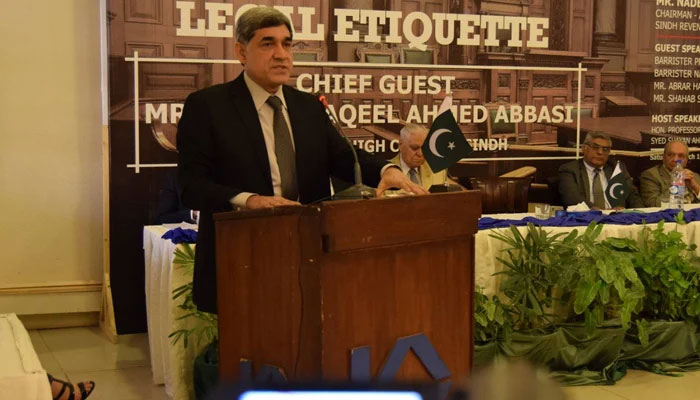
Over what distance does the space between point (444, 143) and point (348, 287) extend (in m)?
0.71

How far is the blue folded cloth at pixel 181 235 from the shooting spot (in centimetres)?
403

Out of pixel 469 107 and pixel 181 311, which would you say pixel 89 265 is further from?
pixel 469 107

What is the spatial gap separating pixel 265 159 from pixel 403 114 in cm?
376

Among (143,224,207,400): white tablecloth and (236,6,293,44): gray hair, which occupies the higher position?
(236,6,293,44): gray hair

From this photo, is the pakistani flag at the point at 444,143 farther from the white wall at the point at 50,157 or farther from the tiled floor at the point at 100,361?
the white wall at the point at 50,157

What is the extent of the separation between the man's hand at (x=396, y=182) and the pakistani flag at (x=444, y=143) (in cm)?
20

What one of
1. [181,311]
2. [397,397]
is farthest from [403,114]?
[397,397]

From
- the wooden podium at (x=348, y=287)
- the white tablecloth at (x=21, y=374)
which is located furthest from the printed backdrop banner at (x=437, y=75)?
the wooden podium at (x=348, y=287)

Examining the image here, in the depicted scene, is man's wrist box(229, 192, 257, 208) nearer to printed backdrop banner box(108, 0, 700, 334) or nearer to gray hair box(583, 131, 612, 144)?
printed backdrop banner box(108, 0, 700, 334)

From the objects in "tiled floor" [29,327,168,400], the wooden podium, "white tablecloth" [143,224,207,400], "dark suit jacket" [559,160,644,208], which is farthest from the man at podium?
"dark suit jacket" [559,160,644,208]

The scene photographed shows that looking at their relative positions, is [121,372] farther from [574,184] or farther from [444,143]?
[574,184]

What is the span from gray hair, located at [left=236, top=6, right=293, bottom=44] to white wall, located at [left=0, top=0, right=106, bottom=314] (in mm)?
3410

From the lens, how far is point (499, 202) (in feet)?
19.7

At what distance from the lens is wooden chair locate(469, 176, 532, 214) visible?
601cm
